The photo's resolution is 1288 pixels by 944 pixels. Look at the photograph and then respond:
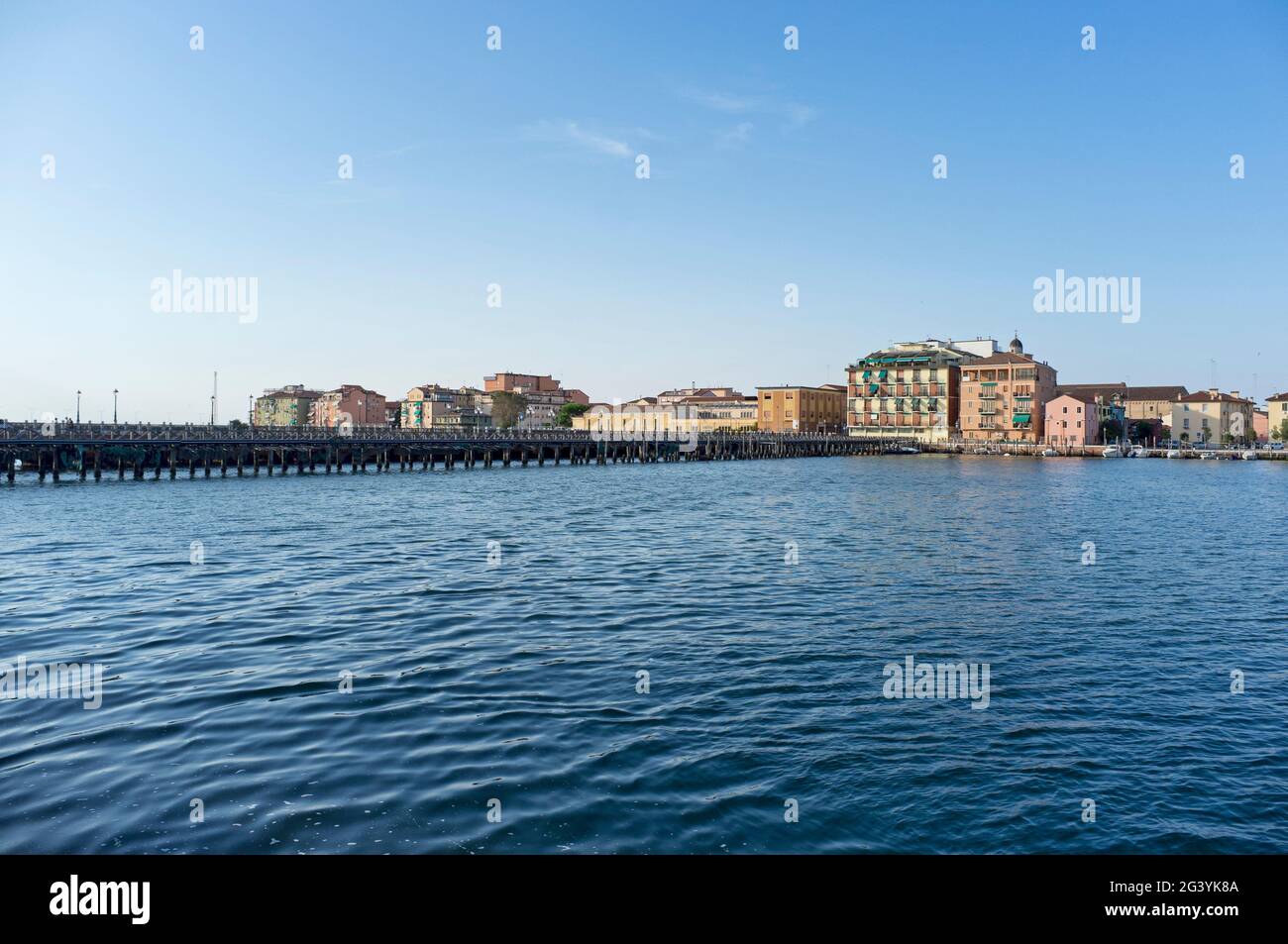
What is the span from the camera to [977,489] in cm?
6488

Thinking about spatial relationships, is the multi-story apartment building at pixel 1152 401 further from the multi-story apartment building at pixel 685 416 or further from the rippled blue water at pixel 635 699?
the rippled blue water at pixel 635 699

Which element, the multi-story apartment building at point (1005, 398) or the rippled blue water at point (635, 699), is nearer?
the rippled blue water at point (635, 699)

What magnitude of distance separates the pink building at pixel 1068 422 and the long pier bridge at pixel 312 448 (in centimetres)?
2750

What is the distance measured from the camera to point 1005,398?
5704 inches

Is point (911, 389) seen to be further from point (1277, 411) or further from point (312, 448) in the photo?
point (312, 448)

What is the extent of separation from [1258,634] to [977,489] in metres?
47.4

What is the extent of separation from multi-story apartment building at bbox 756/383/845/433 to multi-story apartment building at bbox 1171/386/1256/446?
62.4 meters

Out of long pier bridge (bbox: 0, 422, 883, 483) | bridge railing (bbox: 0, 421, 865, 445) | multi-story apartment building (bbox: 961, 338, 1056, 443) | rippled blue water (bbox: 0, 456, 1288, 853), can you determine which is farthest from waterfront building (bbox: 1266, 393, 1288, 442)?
rippled blue water (bbox: 0, 456, 1288, 853)

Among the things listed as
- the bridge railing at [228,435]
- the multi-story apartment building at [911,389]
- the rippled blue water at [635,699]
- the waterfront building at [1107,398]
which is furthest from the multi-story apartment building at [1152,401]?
the rippled blue water at [635,699]

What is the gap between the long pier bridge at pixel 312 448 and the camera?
68.8 metres

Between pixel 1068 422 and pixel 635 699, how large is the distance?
147097mm

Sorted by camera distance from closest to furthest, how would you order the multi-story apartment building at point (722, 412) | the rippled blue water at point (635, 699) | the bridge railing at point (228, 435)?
the rippled blue water at point (635, 699)
the bridge railing at point (228, 435)
the multi-story apartment building at point (722, 412)
